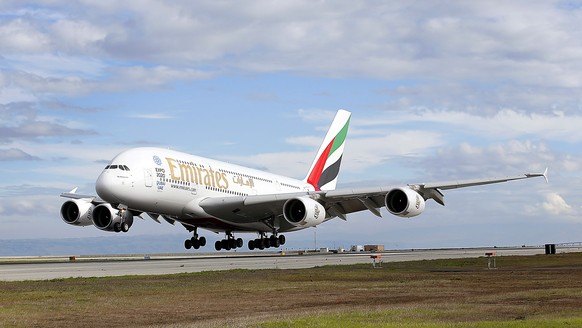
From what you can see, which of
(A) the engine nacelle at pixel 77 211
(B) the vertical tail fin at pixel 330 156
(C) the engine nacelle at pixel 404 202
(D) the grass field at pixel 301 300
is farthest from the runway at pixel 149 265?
(B) the vertical tail fin at pixel 330 156

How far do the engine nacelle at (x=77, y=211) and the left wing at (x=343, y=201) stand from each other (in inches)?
313

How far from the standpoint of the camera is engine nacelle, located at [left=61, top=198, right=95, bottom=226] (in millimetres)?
56312

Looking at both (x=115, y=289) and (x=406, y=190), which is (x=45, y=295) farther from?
(x=406, y=190)

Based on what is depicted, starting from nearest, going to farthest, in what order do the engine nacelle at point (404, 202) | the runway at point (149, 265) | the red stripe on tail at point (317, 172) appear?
the runway at point (149, 265) → the engine nacelle at point (404, 202) → the red stripe on tail at point (317, 172)

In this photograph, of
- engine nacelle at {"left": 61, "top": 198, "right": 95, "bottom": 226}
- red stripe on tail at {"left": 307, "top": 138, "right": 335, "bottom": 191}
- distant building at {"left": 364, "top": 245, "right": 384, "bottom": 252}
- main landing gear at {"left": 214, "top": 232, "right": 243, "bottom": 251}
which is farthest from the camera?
distant building at {"left": 364, "top": 245, "right": 384, "bottom": 252}

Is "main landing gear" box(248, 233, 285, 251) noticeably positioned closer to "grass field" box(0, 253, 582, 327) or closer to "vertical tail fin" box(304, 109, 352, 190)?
"vertical tail fin" box(304, 109, 352, 190)

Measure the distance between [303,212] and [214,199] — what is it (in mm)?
6247

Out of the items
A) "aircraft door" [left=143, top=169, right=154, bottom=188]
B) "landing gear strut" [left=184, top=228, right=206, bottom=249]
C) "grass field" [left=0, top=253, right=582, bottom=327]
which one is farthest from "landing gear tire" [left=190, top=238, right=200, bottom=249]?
"grass field" [left=0, top=253, right=582, bottom=327]

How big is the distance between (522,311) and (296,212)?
34916 millimetres

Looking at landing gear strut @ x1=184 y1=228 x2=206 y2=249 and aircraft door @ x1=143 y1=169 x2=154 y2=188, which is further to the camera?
landing gear strut @ x1=184 y1=228 x2=206 y2=249

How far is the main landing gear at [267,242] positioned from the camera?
62.5 metres

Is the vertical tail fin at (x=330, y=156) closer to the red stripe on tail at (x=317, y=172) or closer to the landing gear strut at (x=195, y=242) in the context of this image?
the red stripe on tail at (x=317, y=172)

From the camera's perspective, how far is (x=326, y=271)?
3750cm

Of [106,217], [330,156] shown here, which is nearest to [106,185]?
[106,217]
